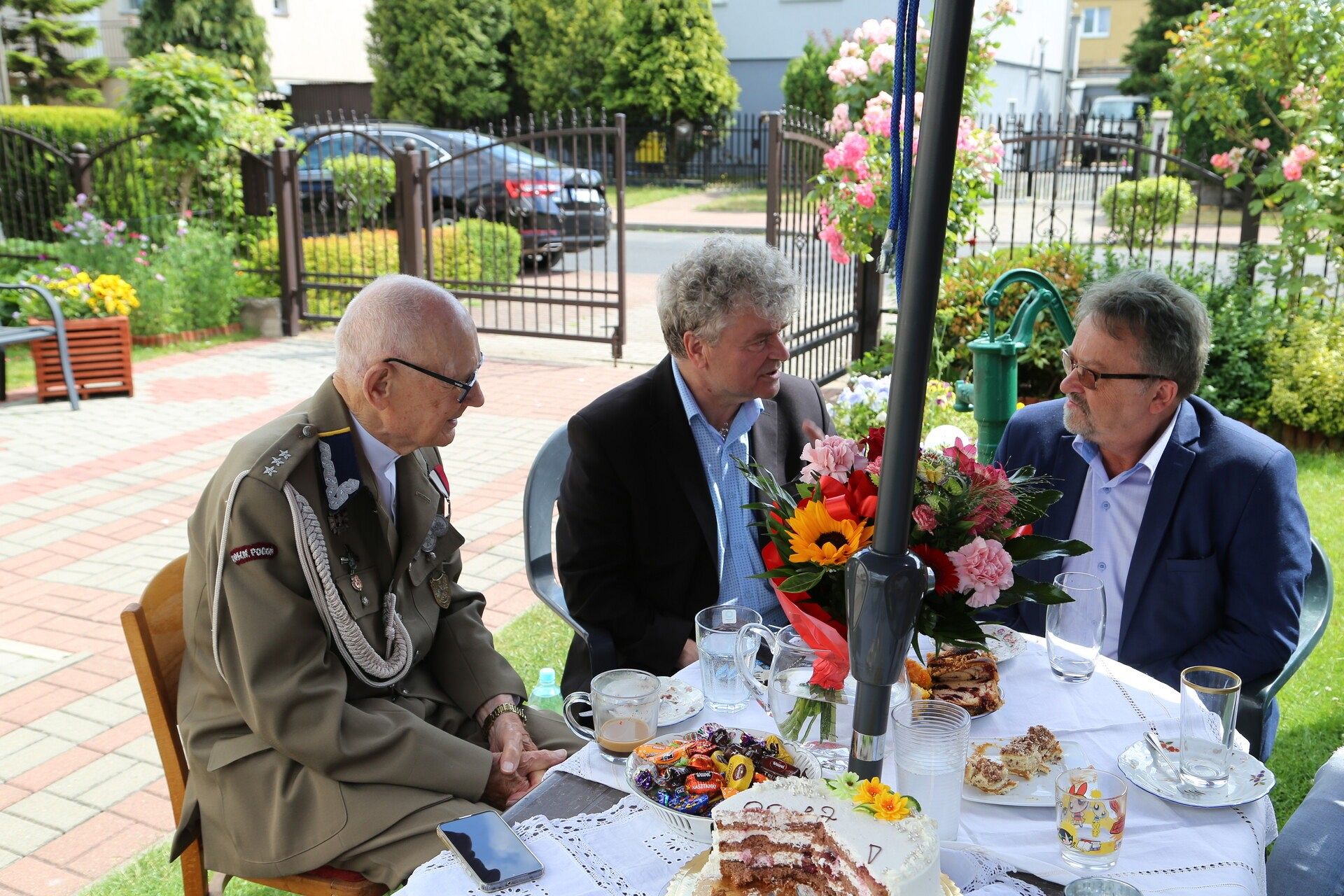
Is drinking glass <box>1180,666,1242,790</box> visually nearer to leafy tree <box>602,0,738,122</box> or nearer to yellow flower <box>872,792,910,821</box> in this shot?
yellow flower <box>872,792,910,821</box>

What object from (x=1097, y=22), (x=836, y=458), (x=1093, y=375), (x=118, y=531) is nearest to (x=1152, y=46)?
(x=1097, y=22)

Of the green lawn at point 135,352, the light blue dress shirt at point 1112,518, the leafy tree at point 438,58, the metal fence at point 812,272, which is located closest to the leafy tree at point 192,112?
the green lawn at point 135,352

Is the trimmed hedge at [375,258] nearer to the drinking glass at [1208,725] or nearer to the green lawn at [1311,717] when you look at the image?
the green lawn at [1311,717]

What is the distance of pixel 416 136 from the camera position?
13695 millimetres

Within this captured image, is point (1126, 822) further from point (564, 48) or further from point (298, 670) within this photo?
point (564, 48)

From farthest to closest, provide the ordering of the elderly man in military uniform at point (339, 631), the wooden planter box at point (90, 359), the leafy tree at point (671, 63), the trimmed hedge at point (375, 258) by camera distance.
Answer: the leafy tree at point (671, 63) → the trimmed hedge at point (375, 258) → the wooden planter box at point (90, 359) → the elderly man in military uniform at point (339, 631)

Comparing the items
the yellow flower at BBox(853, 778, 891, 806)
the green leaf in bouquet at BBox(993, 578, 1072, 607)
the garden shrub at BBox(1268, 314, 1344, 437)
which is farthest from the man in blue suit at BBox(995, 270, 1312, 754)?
the garden shrub at BBox(1268, 314, 1344, 437)

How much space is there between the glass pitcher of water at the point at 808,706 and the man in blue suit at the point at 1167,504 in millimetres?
1060

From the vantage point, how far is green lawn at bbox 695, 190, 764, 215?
21766 millimetres

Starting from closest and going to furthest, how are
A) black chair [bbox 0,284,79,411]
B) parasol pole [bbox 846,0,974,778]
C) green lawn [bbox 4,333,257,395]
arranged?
parasol pole [bbox 846,0,974,778]
black chair [bbox 0,284,79,411]
green lawn [bbox 4,333,257,395]

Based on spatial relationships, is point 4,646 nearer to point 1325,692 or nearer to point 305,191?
point 1325,692

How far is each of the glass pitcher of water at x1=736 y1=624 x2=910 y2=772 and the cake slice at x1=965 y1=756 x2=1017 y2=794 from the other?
0.57ft

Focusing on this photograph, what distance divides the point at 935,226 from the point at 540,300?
875 centimetres

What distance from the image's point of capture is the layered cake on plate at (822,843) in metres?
1.26
